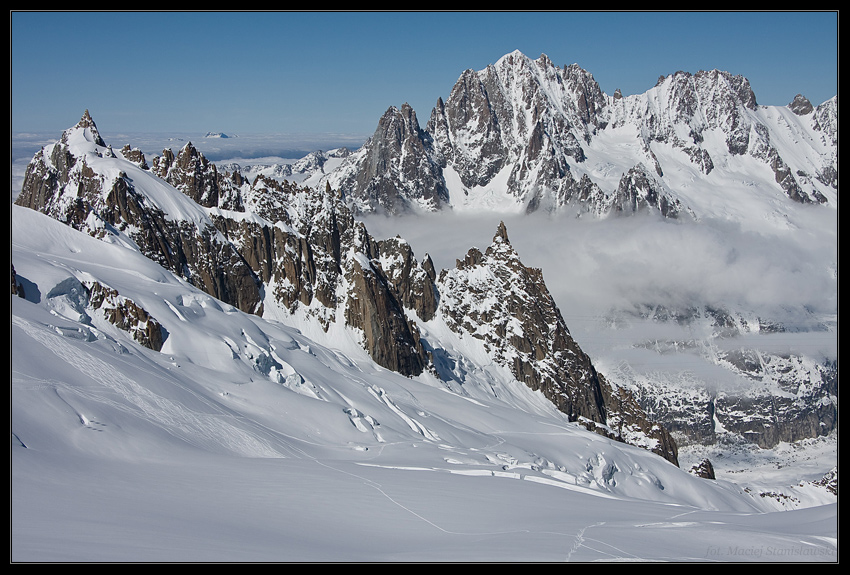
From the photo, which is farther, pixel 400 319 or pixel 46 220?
pixel 400 319

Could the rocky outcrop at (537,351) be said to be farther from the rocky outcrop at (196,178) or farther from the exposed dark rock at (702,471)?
the rocky outcrop at (196,178)

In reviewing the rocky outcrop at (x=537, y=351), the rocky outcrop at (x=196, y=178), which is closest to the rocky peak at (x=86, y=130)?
the rocky outcrop at (x=196, y=178)

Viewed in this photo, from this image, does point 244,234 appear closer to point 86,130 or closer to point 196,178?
point 196,178

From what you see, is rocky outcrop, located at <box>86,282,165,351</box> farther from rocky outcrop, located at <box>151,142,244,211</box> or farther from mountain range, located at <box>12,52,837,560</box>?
rocky outcrop, located at <box>151,142,244,211</box>

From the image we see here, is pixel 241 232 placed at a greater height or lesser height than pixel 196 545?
greater

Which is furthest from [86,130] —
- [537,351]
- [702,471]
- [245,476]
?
[702,471]

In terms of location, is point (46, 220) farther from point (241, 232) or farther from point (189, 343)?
point (241, 232)

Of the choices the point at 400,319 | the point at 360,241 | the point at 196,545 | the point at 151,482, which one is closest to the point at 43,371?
the point at 151,482
